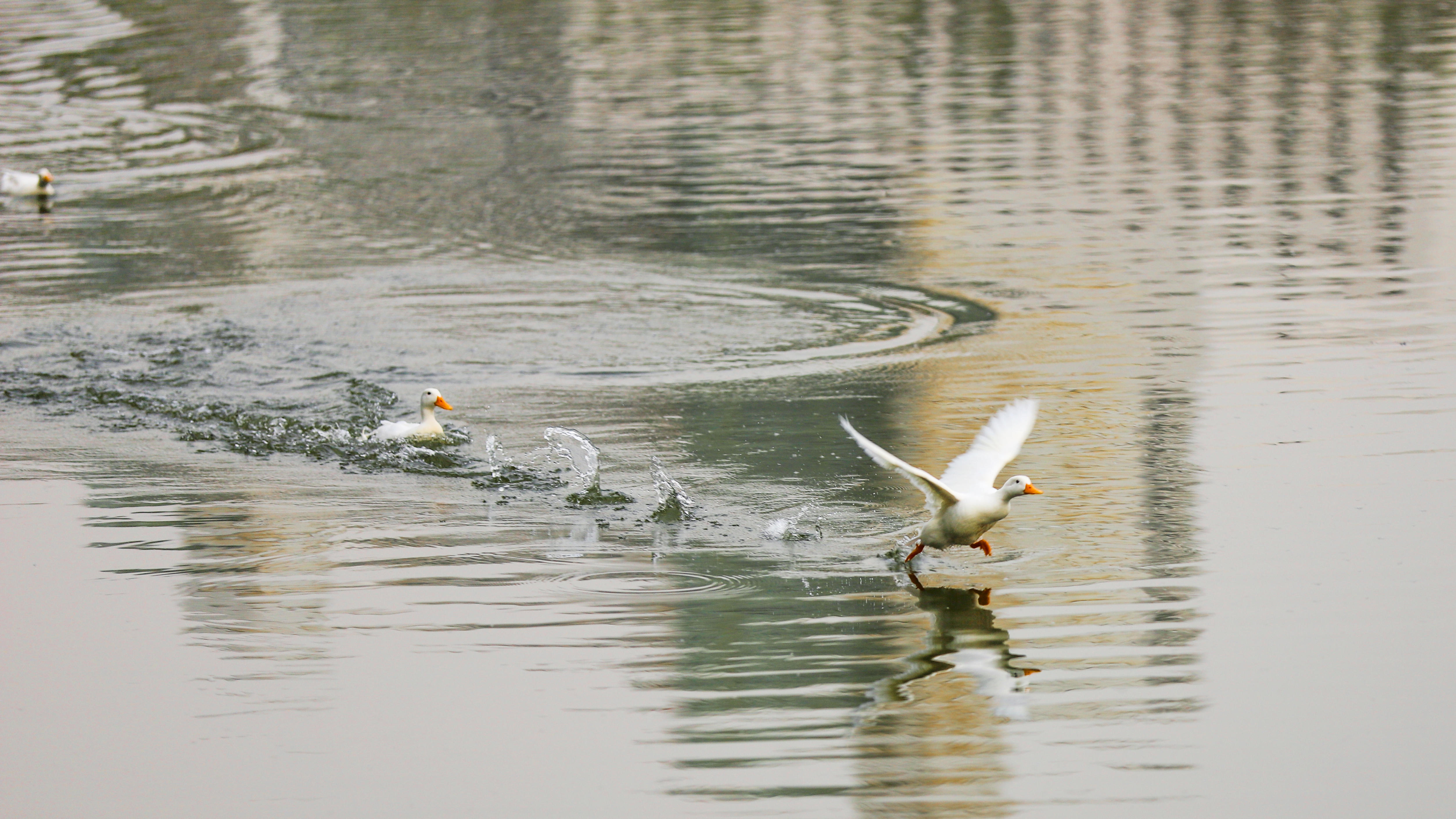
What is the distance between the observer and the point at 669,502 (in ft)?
31.9

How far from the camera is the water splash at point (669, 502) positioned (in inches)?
379

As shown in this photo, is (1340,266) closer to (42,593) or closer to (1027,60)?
(42,593)

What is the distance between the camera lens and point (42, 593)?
8.68 meters

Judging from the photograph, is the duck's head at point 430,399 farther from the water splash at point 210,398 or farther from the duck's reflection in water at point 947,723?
the duck's reflection in water at point 947,723

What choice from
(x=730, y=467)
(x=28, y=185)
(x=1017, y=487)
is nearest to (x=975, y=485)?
(x=1017, y=487)

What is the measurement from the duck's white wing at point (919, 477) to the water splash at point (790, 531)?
2.23 ft

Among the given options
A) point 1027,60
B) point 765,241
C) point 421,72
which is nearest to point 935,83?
point 1027,60

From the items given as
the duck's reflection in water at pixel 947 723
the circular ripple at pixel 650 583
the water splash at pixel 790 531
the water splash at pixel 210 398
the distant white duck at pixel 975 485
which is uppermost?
the distant white duck at pixel 975 485

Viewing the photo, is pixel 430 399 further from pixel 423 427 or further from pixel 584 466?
pixel 584 466

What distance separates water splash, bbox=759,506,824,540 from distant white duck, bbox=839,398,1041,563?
551mm

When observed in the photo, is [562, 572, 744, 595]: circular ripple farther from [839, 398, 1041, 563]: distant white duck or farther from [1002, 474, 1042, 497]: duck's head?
[1002, 474, 1042, 497]: duck's head

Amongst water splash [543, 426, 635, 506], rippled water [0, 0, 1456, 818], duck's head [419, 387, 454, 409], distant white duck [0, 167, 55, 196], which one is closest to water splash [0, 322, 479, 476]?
rippled water [0, 0, 1456, 818]

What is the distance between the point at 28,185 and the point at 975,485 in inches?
615

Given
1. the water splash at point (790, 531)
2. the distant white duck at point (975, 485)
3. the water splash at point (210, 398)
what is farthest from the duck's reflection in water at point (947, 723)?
the water splash at point (210, 398)
